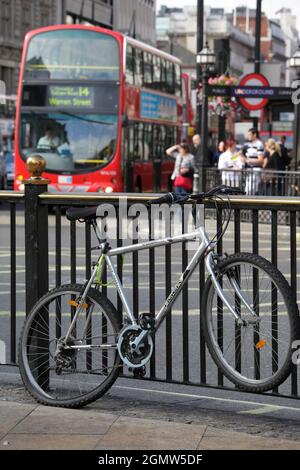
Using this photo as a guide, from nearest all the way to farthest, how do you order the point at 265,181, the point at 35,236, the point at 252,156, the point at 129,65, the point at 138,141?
the point at 35,236
the point at 265,181
the point at 252,156
the point at 129,65
the point at 138,141

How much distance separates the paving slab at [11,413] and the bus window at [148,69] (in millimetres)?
26176

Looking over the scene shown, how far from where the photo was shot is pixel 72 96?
95.8ft

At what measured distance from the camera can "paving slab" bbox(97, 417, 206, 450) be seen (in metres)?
5.73

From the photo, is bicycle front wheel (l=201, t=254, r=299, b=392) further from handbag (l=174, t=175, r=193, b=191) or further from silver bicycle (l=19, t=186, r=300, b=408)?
handbag (l=174, t=175, r=193, b=191)

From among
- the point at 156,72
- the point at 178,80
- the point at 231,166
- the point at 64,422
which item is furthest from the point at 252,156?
the point at 64,422

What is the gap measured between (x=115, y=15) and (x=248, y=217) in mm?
87406

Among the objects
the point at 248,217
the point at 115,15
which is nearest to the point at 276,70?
the point at 248,217

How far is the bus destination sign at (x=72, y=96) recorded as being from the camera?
29.1 meters

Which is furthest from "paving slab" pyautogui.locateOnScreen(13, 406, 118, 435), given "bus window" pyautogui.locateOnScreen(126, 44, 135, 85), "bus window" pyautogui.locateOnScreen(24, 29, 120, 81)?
"bus window" pyautogui.locateOnScreen(126, 44, 135, 85)

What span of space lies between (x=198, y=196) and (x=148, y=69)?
2672cm

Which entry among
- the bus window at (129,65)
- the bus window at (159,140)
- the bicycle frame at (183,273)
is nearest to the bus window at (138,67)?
the bus window at (129,65)

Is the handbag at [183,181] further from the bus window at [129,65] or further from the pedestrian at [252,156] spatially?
the bus window at [129,65]

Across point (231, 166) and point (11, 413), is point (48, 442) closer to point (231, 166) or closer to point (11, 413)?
point (11, 413)
